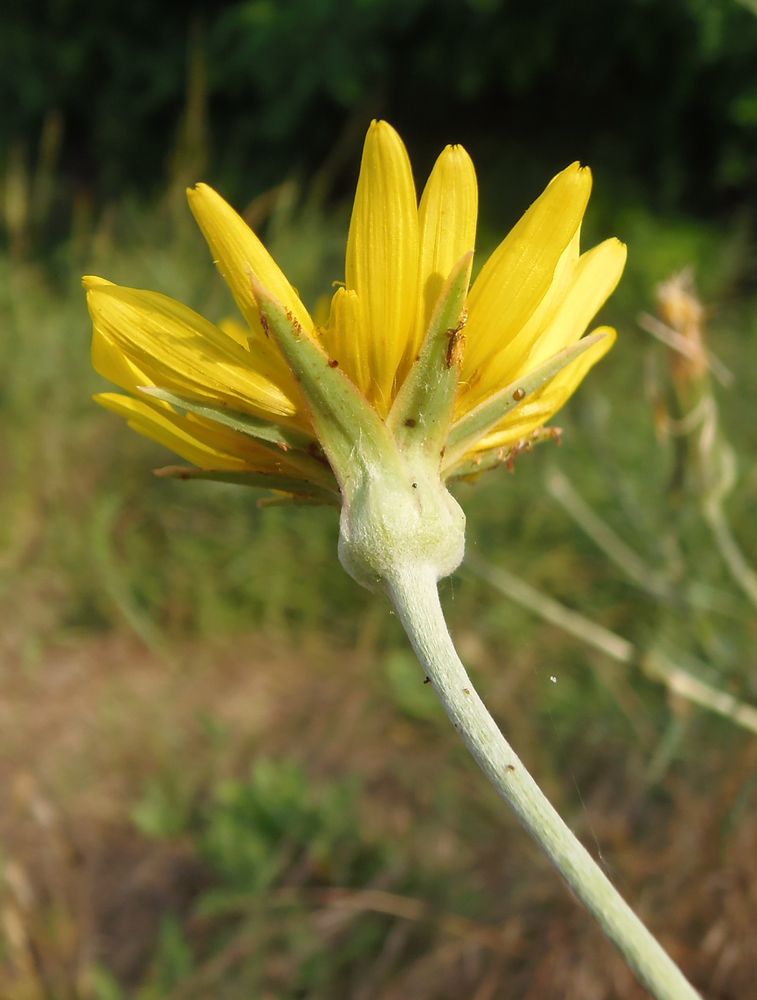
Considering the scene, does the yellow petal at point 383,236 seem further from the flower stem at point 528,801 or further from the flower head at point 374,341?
the flower stem at point 528,801

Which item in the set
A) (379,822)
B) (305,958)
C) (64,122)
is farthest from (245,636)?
(64,122)

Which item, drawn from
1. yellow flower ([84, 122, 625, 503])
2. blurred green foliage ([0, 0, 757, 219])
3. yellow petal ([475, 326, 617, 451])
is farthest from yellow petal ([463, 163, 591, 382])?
blurred green foliage ([0, 0, 757, 219])

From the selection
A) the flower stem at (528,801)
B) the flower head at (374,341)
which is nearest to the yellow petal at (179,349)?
the flower head at (374,341)

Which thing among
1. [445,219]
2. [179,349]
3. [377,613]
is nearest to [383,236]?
[445,219]

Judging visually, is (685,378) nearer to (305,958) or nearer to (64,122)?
(305,958)

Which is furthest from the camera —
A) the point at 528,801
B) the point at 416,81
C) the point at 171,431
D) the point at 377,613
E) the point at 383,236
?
the point at 416,81

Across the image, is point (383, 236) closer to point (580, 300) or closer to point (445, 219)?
point (445, 219)

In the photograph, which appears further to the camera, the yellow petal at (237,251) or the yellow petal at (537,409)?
the yellow petal at (537,409)
